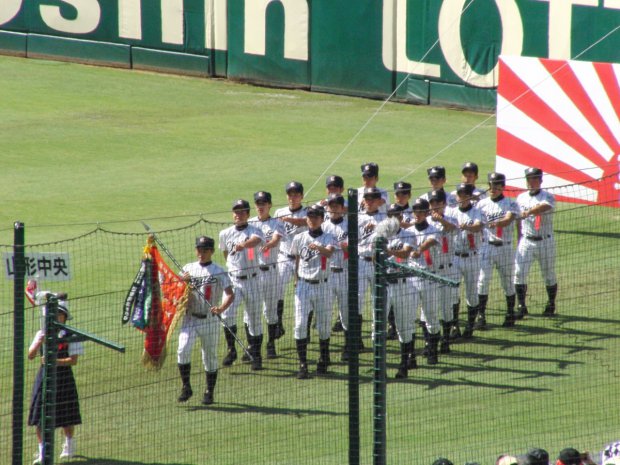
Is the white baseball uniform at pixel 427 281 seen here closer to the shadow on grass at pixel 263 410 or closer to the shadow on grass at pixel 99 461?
the shadow on grass at pixel 263 410

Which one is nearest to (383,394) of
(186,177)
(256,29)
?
(186,177)

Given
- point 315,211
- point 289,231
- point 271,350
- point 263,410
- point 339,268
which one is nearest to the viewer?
point 263,410

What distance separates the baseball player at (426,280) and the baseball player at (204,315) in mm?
1952

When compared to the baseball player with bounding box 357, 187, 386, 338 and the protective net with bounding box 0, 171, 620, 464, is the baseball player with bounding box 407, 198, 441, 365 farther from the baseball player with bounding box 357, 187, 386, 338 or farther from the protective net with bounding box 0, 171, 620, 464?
the baseball player with bounding box 357, 187, 386, 338

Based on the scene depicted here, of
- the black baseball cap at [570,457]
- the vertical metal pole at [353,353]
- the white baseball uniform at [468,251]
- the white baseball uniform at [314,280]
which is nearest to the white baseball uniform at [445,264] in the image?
the white baseball uniform at [468,251]

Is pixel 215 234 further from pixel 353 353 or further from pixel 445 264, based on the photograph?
pixel 353 353

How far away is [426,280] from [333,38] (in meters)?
13.9

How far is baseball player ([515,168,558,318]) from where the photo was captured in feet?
44.0

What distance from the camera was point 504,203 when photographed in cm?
1349

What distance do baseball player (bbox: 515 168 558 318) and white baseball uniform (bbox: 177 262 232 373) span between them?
3634 millimetres

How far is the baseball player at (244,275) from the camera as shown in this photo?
41.0 ft

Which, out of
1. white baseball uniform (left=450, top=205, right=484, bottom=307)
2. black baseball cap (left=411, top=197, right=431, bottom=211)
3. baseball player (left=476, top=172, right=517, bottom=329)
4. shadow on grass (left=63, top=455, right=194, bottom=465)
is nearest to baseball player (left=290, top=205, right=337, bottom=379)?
black baseball cap (left=411, top=197, right=431, bottom=211)

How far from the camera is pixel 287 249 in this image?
1343cm

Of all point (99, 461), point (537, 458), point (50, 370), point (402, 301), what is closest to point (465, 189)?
point (402, 301)
